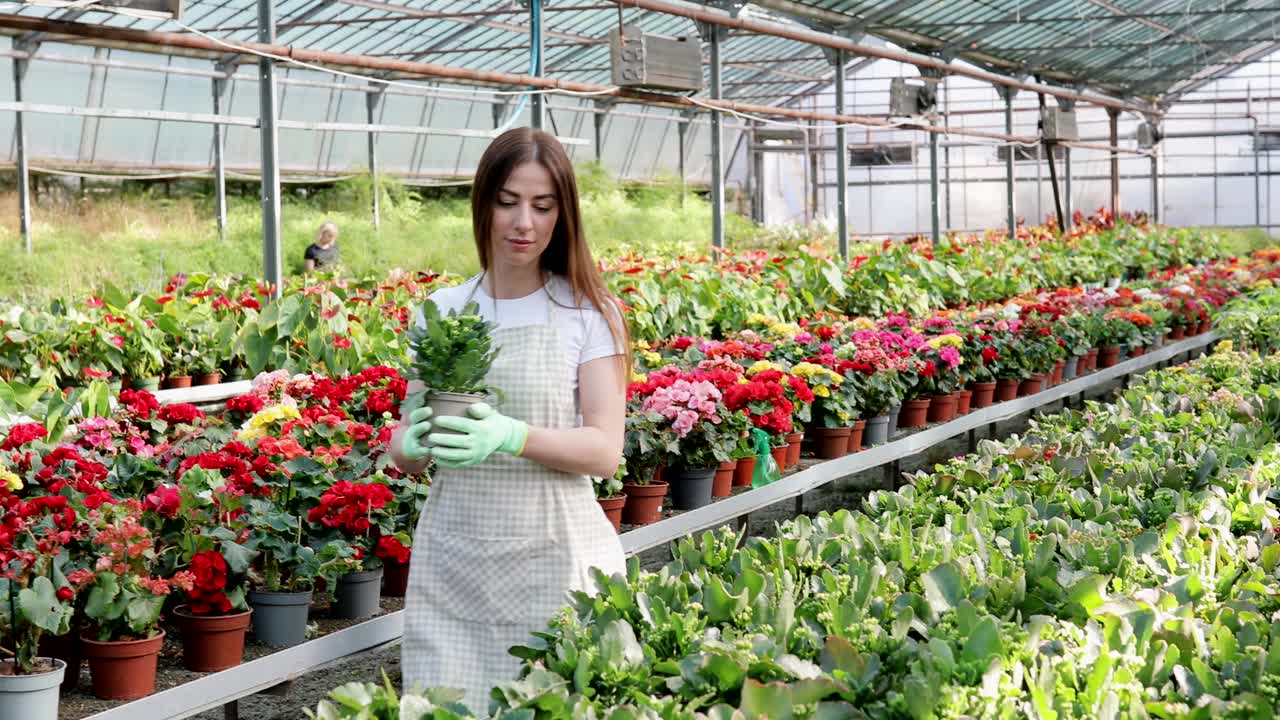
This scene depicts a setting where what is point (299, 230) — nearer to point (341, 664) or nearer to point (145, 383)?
point (145, 383)

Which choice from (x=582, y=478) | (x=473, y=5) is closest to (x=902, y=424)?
(x=582, y=478)

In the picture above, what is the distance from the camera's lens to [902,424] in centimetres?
583

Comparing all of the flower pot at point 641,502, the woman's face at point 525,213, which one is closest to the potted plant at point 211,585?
the woman's face at point 525,213

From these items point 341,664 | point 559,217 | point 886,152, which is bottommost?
point 341,664

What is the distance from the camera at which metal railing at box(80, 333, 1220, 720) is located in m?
2.47

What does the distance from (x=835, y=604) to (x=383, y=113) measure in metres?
15.9

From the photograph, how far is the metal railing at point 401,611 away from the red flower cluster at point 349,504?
207mm

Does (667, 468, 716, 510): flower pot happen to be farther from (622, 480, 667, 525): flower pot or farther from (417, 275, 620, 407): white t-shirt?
(417, 275, 620, 407): white t-shirt

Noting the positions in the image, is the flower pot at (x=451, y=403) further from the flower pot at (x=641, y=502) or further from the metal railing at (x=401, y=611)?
the flower pot at (x=641, y=502)

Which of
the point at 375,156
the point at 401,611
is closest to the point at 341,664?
the point at 401,611

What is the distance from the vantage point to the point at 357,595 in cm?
305

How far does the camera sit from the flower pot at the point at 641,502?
395 centimetres

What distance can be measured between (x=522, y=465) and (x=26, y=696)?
3.23ft

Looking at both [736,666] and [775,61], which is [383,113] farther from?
[736,666]
